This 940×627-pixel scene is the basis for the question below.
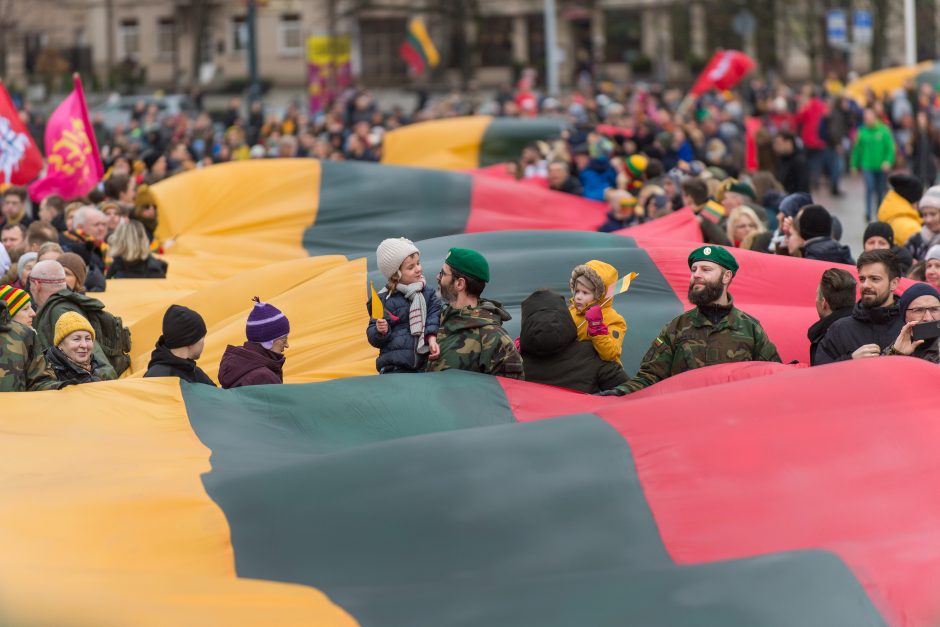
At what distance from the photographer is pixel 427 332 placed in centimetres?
763

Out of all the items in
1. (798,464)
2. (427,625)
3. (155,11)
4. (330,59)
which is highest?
(155,11)

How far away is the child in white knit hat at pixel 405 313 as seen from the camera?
757 centimetres

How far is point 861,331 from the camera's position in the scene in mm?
7703

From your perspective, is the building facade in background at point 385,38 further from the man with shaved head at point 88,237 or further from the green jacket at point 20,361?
the green jacket at point 20,361

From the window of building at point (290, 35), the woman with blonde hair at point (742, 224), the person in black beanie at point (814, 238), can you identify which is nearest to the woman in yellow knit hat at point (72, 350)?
the person in black beanie at point (814, 238)

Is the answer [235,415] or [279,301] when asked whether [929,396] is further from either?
[279,301]

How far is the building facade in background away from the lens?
52875 mm

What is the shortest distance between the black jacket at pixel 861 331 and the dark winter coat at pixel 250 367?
2.81 m

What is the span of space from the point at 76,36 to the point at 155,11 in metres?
3.67

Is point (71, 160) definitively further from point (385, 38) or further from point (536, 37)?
point (385, 38)

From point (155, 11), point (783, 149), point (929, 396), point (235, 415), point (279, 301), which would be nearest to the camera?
point (929, 396)

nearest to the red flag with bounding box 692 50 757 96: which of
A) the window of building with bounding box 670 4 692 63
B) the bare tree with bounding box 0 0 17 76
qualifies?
the window of building with bounding box 670 4 692 63

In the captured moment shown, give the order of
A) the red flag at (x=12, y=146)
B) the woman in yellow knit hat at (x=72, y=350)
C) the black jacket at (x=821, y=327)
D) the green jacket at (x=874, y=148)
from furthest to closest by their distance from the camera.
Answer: the green jacket at (x=874, y=148), the red flag at (x=12, y=146), the black jacket at (x=821, y=327), the woman in yellow knit hat at (x=72, y=350)

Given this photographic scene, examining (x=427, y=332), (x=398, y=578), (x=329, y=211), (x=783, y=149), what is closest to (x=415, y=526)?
(x=398, y=578)
